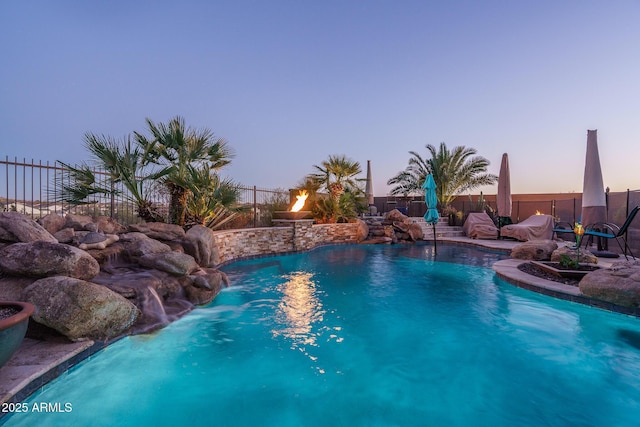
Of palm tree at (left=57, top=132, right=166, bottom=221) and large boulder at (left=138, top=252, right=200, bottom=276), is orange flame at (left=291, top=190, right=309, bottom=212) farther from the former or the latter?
large boulder at (left=138, top=252, right=200, bottom=276)

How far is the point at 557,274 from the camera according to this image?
235 inches

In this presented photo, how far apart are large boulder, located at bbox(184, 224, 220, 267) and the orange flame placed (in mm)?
5689

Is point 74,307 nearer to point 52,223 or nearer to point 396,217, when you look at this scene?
point 52,223

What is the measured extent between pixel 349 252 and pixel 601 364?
8392 mm

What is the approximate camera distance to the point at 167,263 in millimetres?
5156

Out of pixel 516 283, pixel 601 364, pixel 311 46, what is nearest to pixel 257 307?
pixel 601 364

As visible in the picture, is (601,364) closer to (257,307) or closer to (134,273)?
(257,307)

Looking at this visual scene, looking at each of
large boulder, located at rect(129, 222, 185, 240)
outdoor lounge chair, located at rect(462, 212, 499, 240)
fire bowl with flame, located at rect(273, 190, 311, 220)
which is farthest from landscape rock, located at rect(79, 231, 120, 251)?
outdoor lounge chair, located at rect(462, 212, 499, 240)

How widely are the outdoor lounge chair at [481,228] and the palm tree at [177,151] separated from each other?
38.2 ft

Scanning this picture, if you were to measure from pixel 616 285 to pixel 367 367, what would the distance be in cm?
417

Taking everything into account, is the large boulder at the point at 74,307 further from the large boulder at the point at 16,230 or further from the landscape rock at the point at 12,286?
the large boulder at the point at 16,230

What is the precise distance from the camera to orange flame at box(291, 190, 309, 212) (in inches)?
501

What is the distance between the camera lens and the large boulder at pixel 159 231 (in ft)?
20.8

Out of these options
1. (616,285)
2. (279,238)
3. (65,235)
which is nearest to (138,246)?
(65,235)
